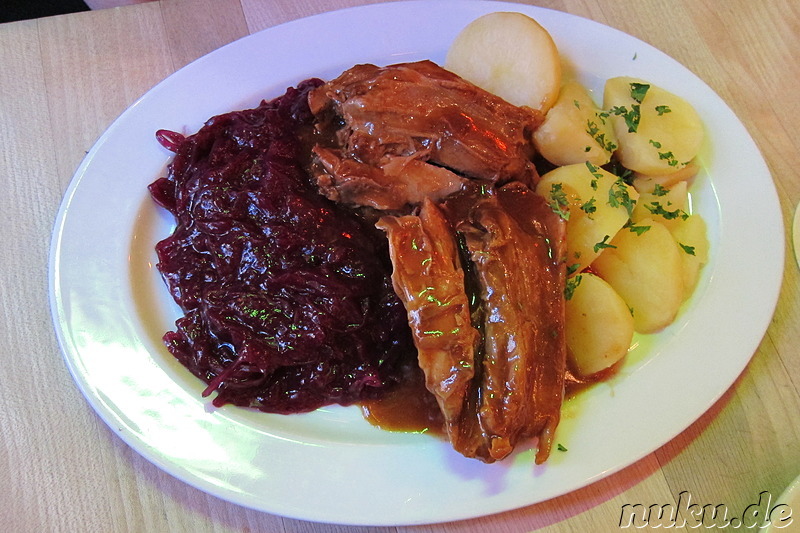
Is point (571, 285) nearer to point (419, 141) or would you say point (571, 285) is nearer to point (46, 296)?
point (419, 141)

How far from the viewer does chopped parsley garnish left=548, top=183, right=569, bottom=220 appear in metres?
2.83

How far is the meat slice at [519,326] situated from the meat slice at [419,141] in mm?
333

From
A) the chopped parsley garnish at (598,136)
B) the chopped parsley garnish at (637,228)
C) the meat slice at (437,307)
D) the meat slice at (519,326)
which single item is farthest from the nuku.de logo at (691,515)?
the chopped parsley garnish at (598,136)

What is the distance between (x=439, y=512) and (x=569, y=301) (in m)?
1.17

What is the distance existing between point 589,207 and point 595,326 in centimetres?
59

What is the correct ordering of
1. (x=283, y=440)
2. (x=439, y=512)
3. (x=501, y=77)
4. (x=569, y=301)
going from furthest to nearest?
1. (x=501, y=77)
2. (x=569, y=301)
3. (x=283, y=440)
4. (x=439, y=512)

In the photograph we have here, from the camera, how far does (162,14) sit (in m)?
3.95

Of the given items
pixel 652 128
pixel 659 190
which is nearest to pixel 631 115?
pixel 652 128

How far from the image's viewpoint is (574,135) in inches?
123

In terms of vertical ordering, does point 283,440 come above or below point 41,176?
below

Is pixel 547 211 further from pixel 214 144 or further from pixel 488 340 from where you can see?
pixel 214 144

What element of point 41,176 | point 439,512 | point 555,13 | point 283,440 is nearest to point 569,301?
point 439,512

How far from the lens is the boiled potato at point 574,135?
10.3ft

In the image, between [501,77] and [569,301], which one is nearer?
[569,301]
